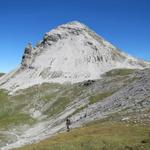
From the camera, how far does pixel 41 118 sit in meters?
136

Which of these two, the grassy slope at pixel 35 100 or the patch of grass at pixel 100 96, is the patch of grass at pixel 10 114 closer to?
the grassy slope at pixel 35 100

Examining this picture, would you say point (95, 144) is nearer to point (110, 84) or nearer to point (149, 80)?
point (149, 80)

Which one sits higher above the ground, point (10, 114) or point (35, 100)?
point (35, 100)

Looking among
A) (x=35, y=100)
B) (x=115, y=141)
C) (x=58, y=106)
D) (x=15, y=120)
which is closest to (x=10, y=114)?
(x=15, y=120)

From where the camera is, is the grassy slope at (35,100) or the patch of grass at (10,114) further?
the grassy slope at (35,100)

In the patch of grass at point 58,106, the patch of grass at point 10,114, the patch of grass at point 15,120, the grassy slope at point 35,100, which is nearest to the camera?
the patch of grass at point 15,120

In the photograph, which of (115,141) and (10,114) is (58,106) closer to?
(10,114)

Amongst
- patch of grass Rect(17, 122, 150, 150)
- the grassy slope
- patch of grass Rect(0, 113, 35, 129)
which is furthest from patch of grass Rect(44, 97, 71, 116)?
patch of grass Rect(17, 122, 150, 150)

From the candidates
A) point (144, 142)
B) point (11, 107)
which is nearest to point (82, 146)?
point (144, 142)

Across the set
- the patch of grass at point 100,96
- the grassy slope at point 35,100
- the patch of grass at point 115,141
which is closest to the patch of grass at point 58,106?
the grassy slope at point 35,100

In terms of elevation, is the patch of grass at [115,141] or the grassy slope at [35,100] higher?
the grassy slope at [35,100]

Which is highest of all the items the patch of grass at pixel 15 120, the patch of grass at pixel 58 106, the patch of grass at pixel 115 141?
the patch of grass at pixel 58 106

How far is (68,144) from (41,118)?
9406cm

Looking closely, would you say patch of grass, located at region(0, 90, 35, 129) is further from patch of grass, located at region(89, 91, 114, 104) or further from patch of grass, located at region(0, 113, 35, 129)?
patch of grass, located at region(89, 91, 114, 104)
